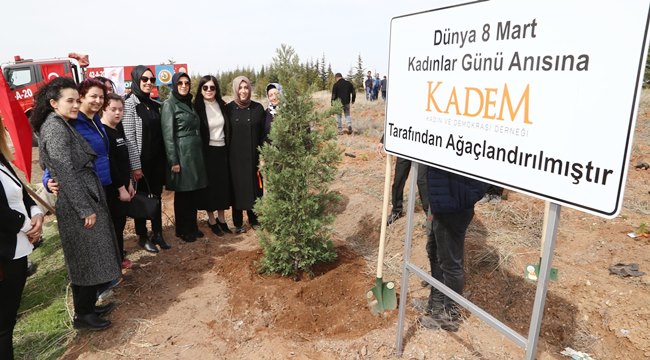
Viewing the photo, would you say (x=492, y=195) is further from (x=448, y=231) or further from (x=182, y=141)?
(x=182, y=141)

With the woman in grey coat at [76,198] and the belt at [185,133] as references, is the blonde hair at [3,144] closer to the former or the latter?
the woman in grey coat at [76,198]

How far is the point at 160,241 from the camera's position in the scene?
4941 mm

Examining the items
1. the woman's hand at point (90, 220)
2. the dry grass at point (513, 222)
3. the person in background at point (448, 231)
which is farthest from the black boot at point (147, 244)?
the dry grass at point (513, 222)

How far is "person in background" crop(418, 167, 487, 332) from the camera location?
2.65m

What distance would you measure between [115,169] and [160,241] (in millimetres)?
1490

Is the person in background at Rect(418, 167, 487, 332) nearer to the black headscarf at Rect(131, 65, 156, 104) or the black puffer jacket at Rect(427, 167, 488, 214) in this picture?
the black puffer jacket at Rect(427, 167, 488, 214)

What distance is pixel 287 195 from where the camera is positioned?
384 centimetres

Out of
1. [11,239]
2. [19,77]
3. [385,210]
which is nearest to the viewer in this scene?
[11,239]

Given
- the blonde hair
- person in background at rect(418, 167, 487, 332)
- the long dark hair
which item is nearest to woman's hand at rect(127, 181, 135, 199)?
the long dark hair

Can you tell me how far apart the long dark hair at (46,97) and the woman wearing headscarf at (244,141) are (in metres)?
1.98

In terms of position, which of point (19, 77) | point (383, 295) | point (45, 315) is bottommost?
point (45, 315)

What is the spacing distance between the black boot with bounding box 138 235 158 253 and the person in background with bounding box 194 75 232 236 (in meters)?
0.74

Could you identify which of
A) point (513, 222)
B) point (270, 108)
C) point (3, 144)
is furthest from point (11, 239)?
point (513, 222)

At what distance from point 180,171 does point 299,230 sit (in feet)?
5.92
